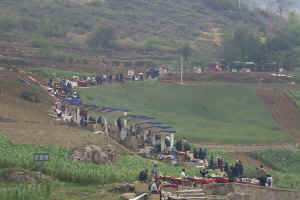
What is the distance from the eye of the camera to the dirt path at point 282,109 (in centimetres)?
6304

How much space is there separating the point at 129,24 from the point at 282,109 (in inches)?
2814

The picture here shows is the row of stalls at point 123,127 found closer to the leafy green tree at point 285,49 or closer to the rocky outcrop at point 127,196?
the rocky outcrop at point 127,196

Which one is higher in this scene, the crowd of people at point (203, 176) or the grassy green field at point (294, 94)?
the grassy green field at point (294, 94)

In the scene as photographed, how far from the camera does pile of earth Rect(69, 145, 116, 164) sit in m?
33.5

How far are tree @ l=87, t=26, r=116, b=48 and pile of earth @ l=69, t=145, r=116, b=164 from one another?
7406 centimetres

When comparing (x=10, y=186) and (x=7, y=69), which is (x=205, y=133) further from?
(x=10, y=186)

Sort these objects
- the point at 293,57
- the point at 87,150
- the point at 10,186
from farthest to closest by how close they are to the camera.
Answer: the point at 293,57, the point at 87,150, the point at 10,186

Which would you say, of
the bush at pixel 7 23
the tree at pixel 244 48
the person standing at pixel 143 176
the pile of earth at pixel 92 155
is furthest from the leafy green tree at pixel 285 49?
the person standing at pixel 143 176

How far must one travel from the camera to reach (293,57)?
9119cm

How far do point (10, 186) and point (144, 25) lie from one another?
111475 millimetres

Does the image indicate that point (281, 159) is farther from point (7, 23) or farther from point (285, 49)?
point (7, 23)

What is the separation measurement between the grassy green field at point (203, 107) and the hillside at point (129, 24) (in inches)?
985

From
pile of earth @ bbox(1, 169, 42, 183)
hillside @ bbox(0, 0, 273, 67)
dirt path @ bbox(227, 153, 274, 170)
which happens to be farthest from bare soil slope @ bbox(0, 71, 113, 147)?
hillside @ bbox(0, 0, 273, 67)

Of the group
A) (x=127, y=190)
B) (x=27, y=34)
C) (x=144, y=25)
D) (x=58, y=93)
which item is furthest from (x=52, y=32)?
(x=127, y=190)
